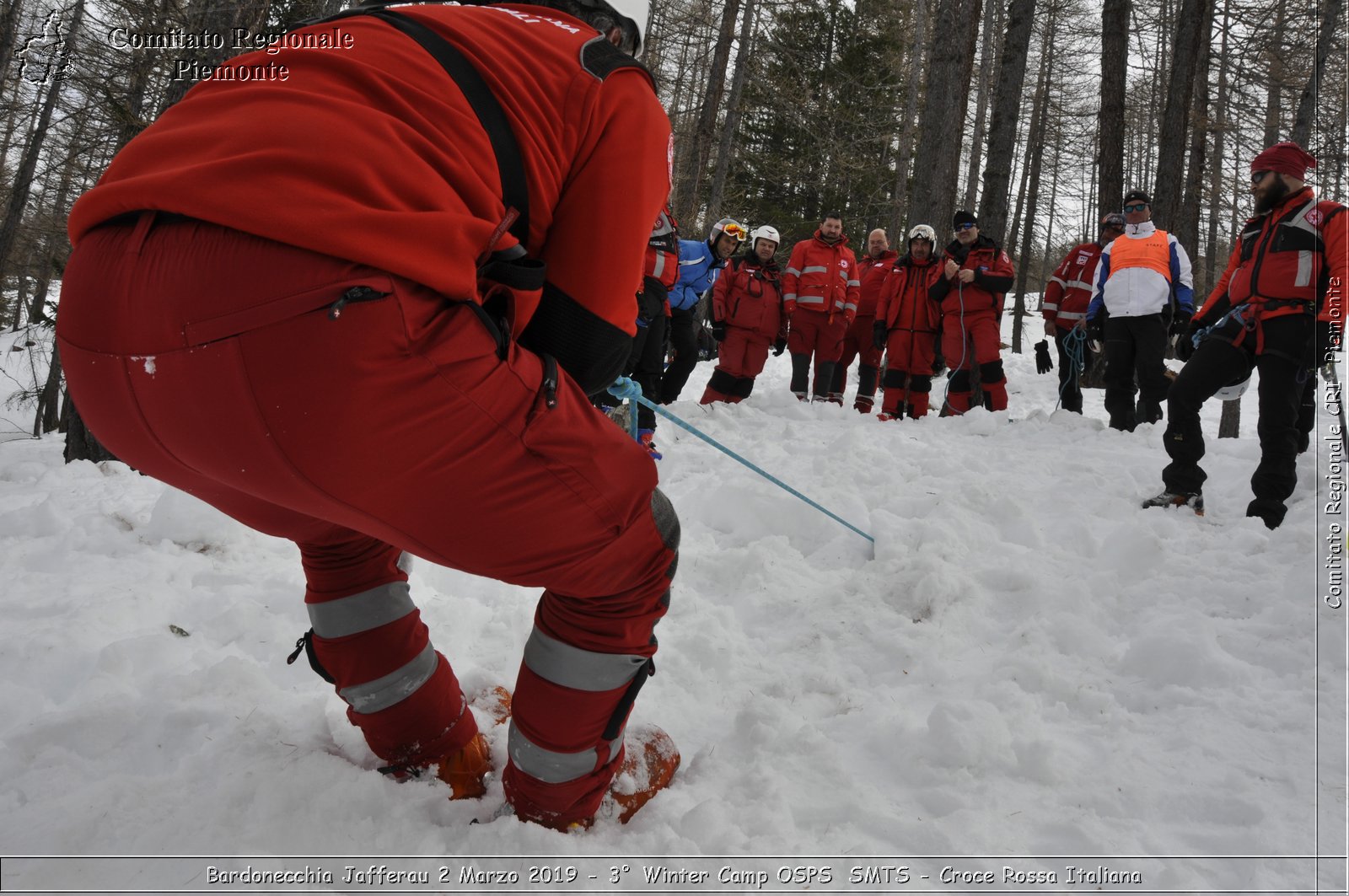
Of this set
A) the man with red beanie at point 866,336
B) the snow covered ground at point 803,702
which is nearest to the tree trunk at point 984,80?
the man with red beanie at point 866,336

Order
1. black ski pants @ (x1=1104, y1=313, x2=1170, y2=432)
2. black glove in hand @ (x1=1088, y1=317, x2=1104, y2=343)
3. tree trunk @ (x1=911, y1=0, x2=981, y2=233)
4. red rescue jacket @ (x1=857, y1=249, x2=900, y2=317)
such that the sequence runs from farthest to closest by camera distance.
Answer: tree trunk @ (x1=911, y1=0, x2=981, y2=233) → red rescue jacket @ (x1=857, y1=249, x2=900, y2=317) → black glove in hand @ (x1=1088, y1=317, x2=1104, y2=343) → black ski pants @ (x1=1104, y1=313, x2=1170, y2=432)

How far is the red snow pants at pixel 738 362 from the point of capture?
902 cm

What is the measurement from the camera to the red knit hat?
14.3 feet

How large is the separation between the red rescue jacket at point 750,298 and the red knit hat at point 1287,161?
16.9ft

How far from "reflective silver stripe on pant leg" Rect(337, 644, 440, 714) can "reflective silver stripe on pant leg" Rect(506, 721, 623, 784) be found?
0.99ft

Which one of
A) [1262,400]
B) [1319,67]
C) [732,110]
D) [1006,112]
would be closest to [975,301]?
[1006,112]

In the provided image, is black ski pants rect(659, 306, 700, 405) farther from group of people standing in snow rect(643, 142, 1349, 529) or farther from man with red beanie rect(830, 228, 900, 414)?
man with red beanie rect(830, 228, 900, 414)

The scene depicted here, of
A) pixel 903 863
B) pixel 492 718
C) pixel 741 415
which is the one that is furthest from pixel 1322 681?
pixel 741 415

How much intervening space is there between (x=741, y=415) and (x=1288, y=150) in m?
4.23

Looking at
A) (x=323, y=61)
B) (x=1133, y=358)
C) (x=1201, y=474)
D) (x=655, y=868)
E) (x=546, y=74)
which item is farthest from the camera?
(x=1133, y=358)

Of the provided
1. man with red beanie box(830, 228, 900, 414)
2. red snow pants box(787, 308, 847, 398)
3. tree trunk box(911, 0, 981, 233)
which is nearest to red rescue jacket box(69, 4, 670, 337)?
red snow pants box(787, 308, 847, 398)

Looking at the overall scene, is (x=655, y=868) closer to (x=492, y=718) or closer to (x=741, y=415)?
(x=492, y=718)

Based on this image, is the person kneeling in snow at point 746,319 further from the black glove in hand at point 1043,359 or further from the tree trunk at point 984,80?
the tree trunk at point 984,80

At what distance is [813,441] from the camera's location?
233 inches
